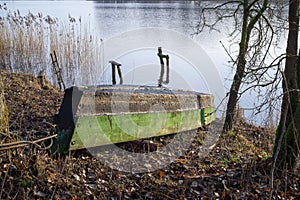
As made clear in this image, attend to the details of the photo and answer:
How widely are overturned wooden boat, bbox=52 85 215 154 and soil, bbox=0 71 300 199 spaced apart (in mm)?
157

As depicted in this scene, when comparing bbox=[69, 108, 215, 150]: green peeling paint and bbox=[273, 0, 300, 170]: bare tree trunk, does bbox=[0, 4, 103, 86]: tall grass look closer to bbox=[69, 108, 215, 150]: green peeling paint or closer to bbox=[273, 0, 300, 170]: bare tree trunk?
bbox=[69, 108, 215, 150]: green peeling paint

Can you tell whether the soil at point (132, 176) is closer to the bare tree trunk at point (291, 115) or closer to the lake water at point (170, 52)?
the bare tree trunk at point (291, 115)

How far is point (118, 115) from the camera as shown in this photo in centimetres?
435

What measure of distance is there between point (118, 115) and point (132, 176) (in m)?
0.84

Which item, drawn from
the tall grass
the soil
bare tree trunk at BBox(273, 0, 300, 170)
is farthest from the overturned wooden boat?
the tall grass

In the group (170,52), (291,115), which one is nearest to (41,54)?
(170,52)

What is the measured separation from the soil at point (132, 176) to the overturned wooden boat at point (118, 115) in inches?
6.2

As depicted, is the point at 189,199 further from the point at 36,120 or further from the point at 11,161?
the point at 36,120

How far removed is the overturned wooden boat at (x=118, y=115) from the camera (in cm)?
391

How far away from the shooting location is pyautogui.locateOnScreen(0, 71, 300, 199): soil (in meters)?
3.21

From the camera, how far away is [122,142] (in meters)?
4.48

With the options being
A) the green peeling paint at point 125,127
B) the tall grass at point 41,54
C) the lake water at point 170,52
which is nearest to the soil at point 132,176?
the green peeling paint at point 125,127

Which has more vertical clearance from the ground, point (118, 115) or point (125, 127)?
point (118, 115)

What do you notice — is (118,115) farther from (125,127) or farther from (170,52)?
(170,52)
